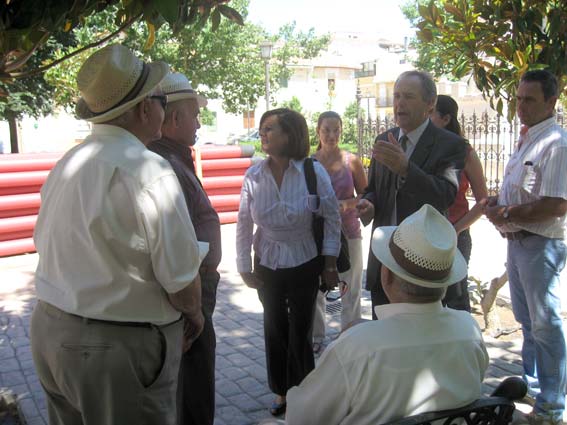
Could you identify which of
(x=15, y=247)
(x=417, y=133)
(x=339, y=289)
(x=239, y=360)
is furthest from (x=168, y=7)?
(x=15, y=247)

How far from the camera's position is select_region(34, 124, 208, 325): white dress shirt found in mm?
2078

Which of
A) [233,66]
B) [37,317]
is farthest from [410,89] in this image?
[233,66]

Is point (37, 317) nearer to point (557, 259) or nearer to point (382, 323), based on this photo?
point (382, 323)

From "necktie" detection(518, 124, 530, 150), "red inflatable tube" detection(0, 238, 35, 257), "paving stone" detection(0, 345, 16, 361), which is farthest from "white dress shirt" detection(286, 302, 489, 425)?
"red inflatable tube" detection(0, 238, 35, 257)

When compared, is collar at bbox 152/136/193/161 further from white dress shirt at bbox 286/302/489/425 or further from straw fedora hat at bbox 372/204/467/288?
white dress shirt at bbox 286/302/489/425

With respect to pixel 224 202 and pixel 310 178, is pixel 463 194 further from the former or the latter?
pixel 224 202

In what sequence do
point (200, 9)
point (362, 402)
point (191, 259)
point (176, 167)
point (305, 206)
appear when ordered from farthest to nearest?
point (305, 206)
point (200, 9)
point (176, 167)
point (191, 259)
point (362, 402)

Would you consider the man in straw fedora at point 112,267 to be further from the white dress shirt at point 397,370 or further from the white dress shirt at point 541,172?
the white dress shirt at point 541,172

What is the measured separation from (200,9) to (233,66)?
22.6 meters

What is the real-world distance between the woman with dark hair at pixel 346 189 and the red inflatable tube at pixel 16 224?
18.2ft

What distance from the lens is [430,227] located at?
1999 millimetres

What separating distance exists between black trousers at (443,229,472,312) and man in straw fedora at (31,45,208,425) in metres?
1.74

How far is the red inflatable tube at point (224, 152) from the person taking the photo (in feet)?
35.3

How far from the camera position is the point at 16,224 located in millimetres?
8703
